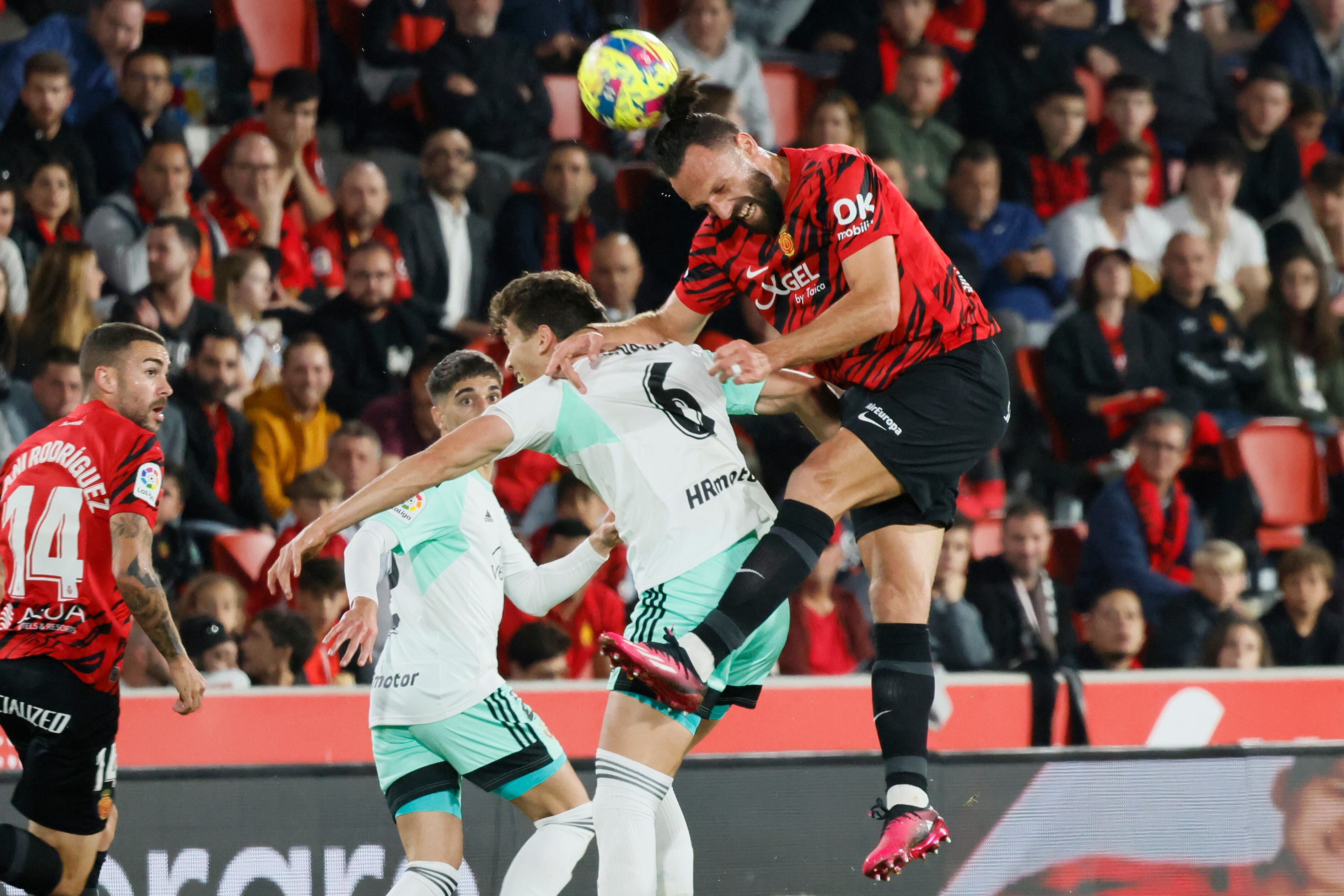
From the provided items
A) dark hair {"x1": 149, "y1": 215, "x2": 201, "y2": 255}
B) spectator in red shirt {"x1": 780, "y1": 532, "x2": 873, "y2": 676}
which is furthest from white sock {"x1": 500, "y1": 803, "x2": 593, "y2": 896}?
dark hair {"x1": 149, "y1": 215, "x2": 201, "y2": 255}

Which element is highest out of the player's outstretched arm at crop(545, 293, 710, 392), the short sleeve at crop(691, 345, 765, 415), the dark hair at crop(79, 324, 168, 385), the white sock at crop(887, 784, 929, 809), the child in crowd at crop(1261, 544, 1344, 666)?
the player's outstretched arm at crop(545, 293, 710, 392)

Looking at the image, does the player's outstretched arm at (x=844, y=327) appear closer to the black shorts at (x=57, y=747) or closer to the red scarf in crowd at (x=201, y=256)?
the black shorts at (x=57, y=747)

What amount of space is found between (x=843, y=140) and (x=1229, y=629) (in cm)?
354

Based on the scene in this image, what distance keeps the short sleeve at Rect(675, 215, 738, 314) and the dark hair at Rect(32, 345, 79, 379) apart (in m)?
3.87

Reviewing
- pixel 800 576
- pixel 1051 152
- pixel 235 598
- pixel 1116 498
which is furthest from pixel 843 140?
pixel 800 576

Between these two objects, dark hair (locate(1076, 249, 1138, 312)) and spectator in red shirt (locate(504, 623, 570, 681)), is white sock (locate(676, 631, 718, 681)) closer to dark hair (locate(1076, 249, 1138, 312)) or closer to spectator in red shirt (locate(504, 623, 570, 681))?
spectator in red shirt (locate(504, 623, 570, 681))

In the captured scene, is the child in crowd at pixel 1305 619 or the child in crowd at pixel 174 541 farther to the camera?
the child in crowd at pixel 1305 619

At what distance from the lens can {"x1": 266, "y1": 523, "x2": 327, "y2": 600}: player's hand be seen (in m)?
3.75

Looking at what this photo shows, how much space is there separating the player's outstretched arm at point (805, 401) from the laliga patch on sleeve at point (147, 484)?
195 centimetres

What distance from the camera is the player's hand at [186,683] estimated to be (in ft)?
16.3

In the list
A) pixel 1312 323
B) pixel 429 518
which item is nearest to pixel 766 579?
pixel 429 518

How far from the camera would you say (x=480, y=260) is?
8.65 meters

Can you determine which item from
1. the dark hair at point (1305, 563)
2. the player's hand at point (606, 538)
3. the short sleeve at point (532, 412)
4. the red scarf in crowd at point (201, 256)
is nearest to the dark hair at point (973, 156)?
the dark hair at point (1305, 563)

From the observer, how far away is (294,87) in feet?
28.6
